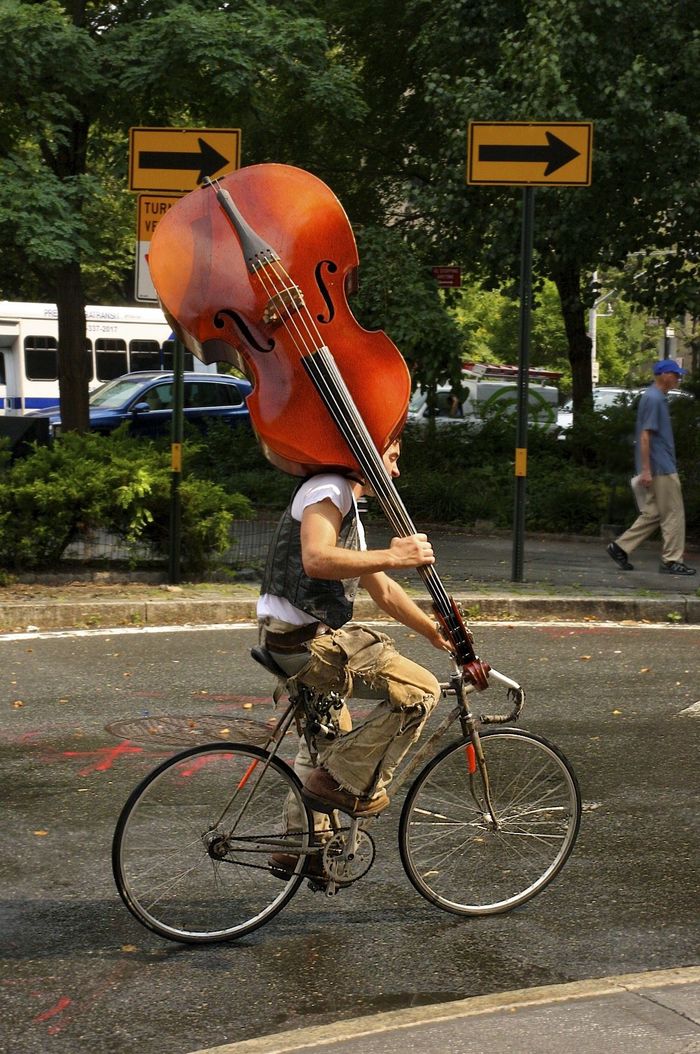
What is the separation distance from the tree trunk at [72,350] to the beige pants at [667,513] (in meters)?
7.43

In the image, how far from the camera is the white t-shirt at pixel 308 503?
4.33 m

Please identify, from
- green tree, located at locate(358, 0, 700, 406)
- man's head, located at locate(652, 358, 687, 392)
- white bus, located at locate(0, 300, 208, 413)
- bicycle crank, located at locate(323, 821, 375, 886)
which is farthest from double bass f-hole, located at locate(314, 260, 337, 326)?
white bus, located at locate(0, 300, 208, 413)

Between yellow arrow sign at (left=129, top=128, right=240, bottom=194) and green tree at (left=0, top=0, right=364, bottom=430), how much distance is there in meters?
3.46

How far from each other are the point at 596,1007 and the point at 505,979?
483 millimetres

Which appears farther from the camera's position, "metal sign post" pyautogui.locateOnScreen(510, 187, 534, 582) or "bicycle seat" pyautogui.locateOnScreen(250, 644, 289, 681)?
"metal sign post" pyautogui.locateOnScreen(510, 187, 534, 582)

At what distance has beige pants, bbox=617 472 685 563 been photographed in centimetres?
1302

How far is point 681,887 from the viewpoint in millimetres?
5203

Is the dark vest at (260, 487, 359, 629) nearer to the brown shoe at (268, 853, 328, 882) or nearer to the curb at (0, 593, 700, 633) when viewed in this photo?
the brown shoe at (268, 853, 328, 882)

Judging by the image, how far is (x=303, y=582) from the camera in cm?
443

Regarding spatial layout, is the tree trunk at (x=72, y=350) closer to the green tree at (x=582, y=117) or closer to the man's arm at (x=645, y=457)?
the green tree at (x=582, y=117)

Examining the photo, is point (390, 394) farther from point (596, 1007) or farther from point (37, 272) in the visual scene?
point (37, 272)

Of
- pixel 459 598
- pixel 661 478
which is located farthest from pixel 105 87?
pixel 459 598

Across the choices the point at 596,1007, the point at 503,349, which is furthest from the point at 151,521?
the point at 503,349

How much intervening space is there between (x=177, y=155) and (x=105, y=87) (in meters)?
5.09
